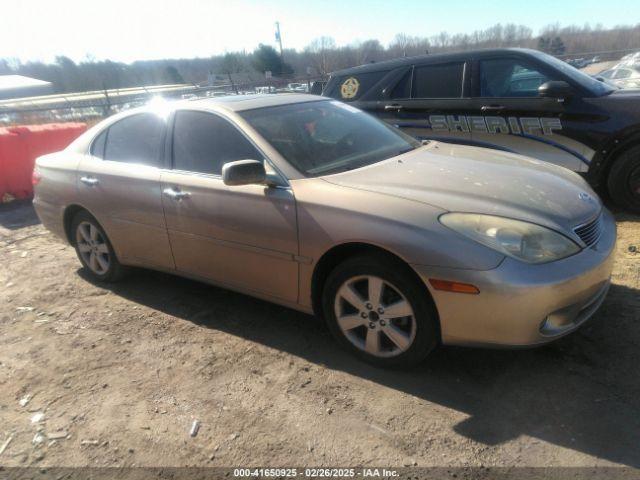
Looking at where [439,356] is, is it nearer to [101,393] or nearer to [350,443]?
[350,443]

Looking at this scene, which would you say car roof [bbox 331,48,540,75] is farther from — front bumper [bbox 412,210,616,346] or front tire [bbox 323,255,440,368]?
front tire [bbox 323,255,440,368]

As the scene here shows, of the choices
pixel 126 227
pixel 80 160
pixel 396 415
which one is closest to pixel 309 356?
pixel 396 415

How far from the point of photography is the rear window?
6.41 metres

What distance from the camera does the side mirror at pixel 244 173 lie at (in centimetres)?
287

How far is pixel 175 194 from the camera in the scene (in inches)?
137

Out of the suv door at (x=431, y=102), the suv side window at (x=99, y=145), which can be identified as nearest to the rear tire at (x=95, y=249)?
the suv side window at (x=99, y=145)

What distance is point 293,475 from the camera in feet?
7.12

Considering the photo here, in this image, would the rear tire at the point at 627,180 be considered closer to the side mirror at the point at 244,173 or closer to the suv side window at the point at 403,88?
the suv side window at the point at 403,88

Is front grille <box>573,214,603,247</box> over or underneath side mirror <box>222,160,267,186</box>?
underneath

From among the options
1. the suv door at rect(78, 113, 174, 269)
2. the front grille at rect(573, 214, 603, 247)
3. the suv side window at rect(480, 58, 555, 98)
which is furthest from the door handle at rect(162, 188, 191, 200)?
the suv side window at rect(480, 58, 555, 98)

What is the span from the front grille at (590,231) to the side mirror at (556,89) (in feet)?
8.69

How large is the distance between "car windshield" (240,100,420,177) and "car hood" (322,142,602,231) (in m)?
0.17

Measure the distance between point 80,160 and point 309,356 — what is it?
279cm

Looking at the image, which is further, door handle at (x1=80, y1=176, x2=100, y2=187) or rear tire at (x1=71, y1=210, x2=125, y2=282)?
rear tire at (x1=71, y1=210, x2=125, y2=282)
